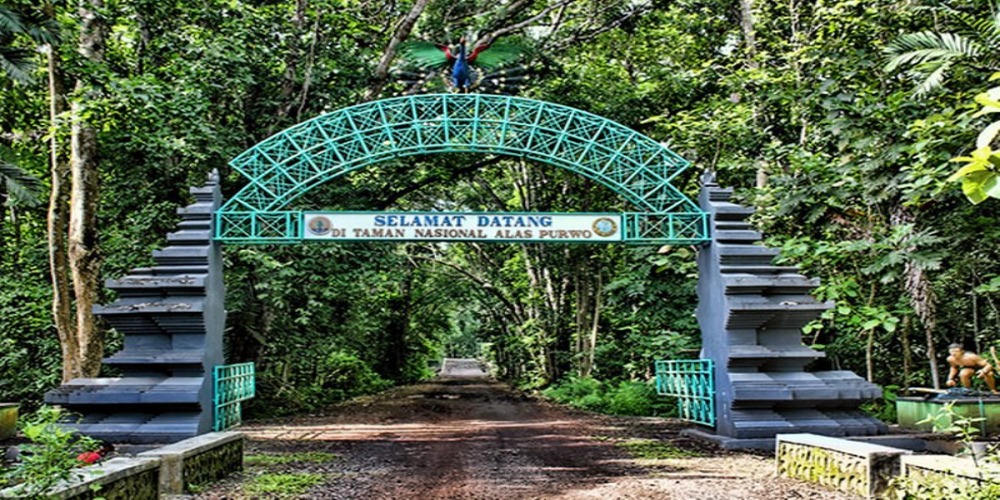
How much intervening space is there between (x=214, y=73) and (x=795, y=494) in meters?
11.7

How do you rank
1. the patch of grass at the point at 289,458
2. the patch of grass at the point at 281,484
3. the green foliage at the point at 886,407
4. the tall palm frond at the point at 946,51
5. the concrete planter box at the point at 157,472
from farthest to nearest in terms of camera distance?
the green foliage at the point at 886,407 < the patch of grass at the point at 289,458 < the tall palm frond at the point at 946,51 < the patch of grass at the point at 281,484 < the concrete planter box at the point at 157,472

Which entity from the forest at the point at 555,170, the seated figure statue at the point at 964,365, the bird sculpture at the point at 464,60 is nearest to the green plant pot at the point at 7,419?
the forest at the point at 555,170

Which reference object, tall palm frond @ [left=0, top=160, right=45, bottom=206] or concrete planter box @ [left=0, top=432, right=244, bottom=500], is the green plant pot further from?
concrete planter box @ [left=0, top=432, right=244, bottom=500]

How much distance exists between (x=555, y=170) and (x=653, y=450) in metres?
13.1

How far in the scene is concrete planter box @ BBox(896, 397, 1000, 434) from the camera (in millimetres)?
9734

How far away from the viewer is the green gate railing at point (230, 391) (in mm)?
9815

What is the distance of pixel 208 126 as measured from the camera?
1323 cm

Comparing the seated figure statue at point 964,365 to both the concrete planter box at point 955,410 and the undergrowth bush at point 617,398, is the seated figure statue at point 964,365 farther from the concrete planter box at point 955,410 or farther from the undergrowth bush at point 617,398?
the undergrowth bush at point 617,398

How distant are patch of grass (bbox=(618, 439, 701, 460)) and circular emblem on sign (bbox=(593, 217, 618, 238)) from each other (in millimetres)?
2997

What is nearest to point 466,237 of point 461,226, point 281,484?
point 461,226

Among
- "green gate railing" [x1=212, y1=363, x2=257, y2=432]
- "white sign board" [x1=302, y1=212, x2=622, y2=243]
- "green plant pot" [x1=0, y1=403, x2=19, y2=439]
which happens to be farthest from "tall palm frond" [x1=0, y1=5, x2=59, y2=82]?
"green gate railing" [x1=212, y1=363, x2=257, y2=432]

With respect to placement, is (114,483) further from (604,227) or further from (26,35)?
(604,227)

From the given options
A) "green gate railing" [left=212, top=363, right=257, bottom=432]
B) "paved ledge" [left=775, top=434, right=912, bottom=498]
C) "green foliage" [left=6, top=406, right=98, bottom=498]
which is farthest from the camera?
"green gate railing" [left=212, top=363, right=257, bottom=432]

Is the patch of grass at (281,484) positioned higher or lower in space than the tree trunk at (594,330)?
lower
